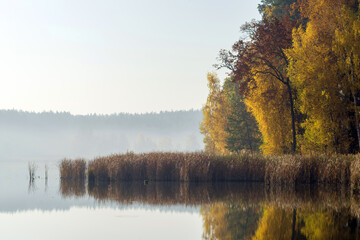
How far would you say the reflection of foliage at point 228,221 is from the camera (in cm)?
1173

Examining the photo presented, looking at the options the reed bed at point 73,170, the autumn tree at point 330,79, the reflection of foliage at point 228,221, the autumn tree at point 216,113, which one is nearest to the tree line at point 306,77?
the autumn tree at point 330,79

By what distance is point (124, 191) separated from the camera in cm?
2184

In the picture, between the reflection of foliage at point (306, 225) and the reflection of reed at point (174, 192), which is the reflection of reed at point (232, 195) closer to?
the reflection of reed at point (174, 192)

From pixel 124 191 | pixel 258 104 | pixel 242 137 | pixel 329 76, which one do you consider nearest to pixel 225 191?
pixel 124 191

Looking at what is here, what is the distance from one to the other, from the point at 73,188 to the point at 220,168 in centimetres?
748

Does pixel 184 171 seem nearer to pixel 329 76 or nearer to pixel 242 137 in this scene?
pixel 329 76

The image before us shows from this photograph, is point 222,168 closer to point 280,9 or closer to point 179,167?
point 179,167

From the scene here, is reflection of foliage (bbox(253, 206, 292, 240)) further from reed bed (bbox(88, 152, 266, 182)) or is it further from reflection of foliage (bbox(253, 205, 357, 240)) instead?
reed bed (bbox(88, 152, 266, 182))

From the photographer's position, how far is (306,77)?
2942 cm

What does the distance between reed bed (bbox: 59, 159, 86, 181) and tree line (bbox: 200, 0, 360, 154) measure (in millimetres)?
12739

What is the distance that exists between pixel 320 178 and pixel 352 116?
24.9 ft

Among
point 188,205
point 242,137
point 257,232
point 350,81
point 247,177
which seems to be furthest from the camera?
point 242,137

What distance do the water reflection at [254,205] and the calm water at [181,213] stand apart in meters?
0.02

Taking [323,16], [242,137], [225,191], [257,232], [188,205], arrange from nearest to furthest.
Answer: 1. [257,232]
2. [188,205]
3. [225,191]
4. [323,16]
5. [242,137]
